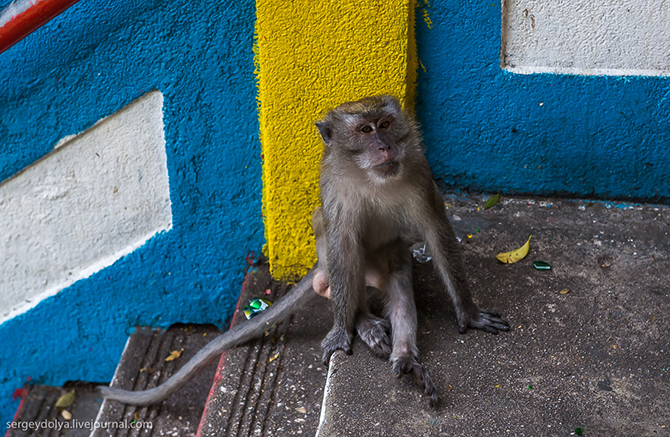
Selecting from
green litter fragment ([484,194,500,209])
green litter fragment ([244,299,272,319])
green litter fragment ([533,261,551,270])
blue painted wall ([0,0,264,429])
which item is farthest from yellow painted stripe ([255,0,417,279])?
green litter fragment ([533,261,551,270])

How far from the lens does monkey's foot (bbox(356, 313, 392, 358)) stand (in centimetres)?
263

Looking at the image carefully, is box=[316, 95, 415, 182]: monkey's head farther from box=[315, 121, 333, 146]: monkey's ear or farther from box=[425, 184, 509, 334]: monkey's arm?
box=[425, 184, 509, 334]: monkey's arm

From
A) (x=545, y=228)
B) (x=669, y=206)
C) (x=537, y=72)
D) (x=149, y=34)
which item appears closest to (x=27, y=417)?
(x=149, y=34)

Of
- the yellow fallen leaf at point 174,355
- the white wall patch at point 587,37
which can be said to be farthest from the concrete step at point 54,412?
the white wall patch at point 587,37

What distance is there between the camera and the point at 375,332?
8.82 ft

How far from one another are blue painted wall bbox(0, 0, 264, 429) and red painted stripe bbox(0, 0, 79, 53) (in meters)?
0.55

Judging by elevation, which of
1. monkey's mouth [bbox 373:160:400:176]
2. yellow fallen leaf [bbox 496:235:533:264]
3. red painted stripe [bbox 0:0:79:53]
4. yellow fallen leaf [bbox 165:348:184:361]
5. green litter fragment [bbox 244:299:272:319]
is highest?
red painted stripe [bbox 0:0:79:53]

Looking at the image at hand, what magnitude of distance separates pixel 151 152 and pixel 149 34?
24.1 inches

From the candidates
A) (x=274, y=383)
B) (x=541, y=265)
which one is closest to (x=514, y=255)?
(x=541, y=265)

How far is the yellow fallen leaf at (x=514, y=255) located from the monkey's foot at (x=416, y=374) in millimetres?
844

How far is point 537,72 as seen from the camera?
3230 mm

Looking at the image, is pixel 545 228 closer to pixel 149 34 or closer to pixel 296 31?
pixel 296 31

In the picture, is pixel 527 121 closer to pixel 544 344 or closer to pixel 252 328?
pixel 544 344

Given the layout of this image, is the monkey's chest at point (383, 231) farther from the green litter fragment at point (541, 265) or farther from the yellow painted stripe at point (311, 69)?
the green litter fragment at point (541, 265)
